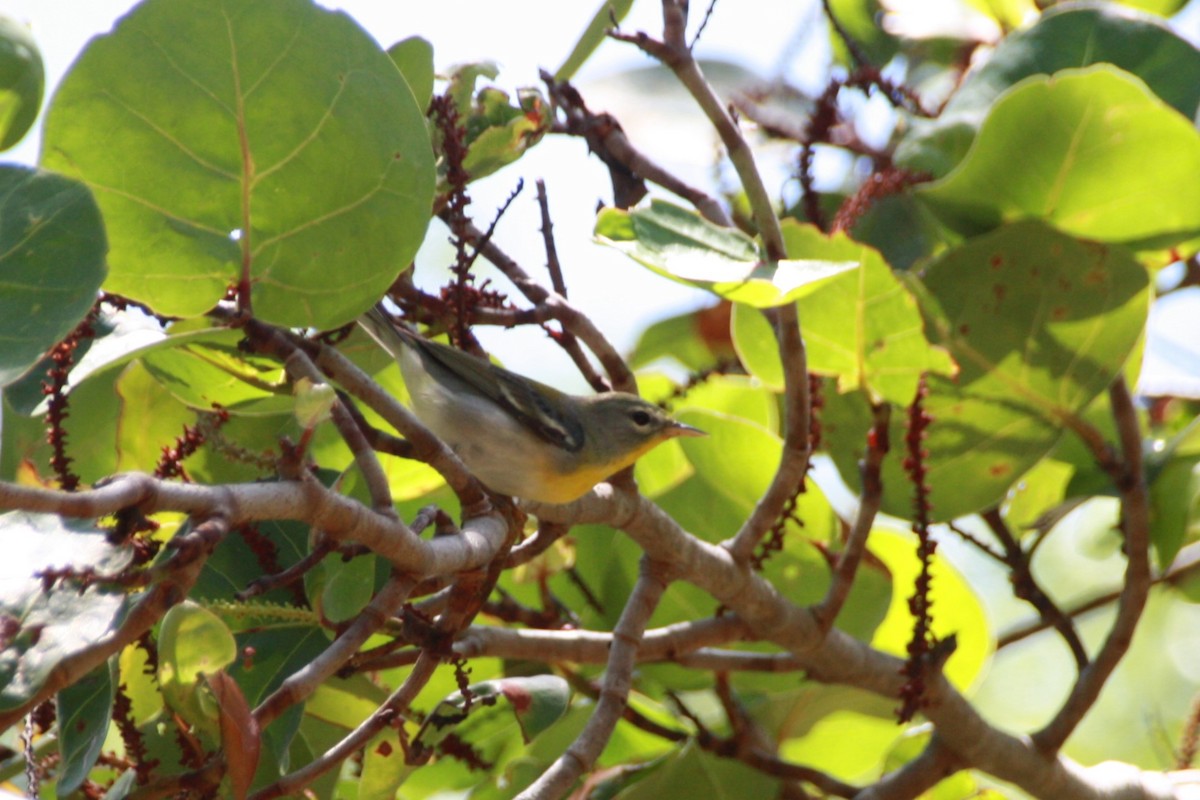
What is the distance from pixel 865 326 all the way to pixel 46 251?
133 cm

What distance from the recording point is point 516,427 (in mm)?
2746

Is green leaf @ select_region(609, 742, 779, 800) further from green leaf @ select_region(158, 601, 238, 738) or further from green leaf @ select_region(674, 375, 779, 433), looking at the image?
green leaf @ select_region(158, 601, 238, 738)

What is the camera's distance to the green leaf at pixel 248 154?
142cm

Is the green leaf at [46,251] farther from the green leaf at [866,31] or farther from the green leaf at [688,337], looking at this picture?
the green leaf at [866,31]

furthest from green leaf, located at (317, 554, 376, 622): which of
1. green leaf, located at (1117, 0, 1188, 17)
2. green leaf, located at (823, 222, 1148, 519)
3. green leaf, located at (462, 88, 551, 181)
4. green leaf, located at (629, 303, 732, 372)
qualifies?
green leaf, located at (1117, 0, 1188, 17)

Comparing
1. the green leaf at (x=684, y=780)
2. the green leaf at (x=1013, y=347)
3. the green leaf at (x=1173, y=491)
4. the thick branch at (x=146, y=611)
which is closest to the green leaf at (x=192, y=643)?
the thick branch at (x=146, y=611)

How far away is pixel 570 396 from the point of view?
10.8 ft

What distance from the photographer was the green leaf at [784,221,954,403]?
6.60 feet

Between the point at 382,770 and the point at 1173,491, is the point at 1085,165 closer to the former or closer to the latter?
the point at 1173,491

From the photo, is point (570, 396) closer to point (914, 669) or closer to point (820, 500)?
point (820, 500)

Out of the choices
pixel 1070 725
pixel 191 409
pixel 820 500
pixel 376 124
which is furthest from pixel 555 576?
pixel 376 124

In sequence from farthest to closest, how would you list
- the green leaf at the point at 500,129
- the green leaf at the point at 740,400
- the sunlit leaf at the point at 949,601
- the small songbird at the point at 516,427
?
the green leaf at the point at 740,400 < the sunlit leaf at the point at 949,601 < the small songbird at the point at 516,427 < the green leaf at the point at 500,129

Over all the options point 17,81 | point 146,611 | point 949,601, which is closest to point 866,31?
point 949,601

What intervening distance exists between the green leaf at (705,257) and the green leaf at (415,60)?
38 centimetres
